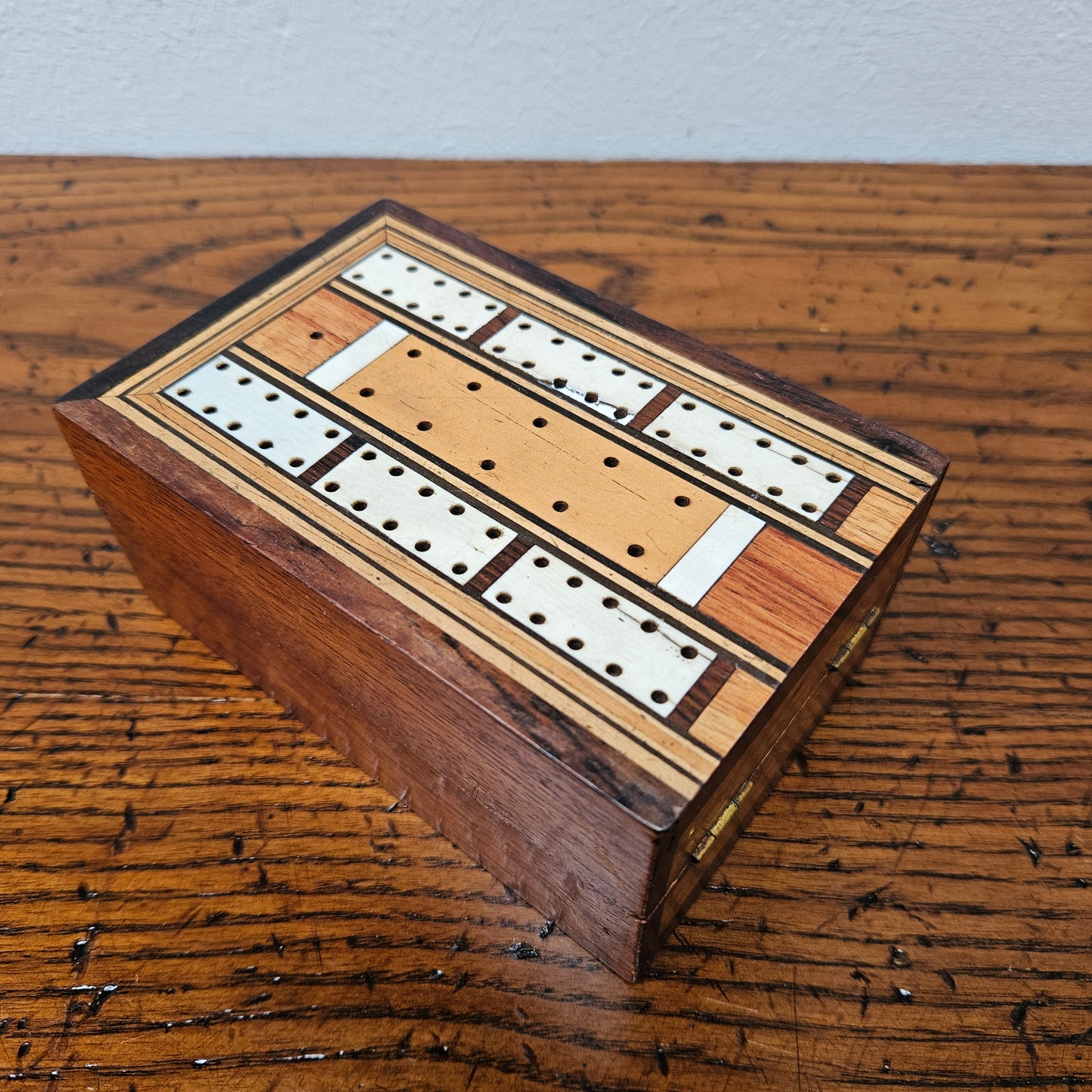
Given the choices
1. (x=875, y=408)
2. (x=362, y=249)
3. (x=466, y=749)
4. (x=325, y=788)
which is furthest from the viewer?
(x=875, y=408)

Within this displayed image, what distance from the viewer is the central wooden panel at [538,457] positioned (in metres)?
0.89

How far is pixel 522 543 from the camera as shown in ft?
2.90

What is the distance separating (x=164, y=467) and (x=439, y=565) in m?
0.25

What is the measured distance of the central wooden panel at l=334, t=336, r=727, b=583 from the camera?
0.89 meters

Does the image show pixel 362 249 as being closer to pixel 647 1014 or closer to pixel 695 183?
pixel 695 183

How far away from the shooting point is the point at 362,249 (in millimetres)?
1144

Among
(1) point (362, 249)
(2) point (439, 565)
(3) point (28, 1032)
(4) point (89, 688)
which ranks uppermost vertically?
(1) point (362, 249)

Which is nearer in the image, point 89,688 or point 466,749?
point 466,749

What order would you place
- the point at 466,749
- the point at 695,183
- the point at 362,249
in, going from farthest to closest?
the point at 695,183, the point at 362,249, the point at 466,749

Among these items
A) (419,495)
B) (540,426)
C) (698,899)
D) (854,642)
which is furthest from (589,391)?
(698,899)

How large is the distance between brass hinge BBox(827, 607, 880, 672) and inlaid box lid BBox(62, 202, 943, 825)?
11 cm

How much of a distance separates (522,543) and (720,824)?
0.25 m

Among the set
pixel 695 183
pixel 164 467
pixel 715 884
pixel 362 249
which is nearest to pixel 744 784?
pixel 715 884

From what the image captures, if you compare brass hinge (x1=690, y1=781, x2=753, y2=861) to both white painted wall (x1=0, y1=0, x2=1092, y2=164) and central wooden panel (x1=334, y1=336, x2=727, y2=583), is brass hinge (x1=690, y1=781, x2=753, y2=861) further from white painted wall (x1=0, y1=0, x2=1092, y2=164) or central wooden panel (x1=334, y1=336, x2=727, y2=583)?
white painted wall (x1=0, y1=0, x2=1092, y2=164)
